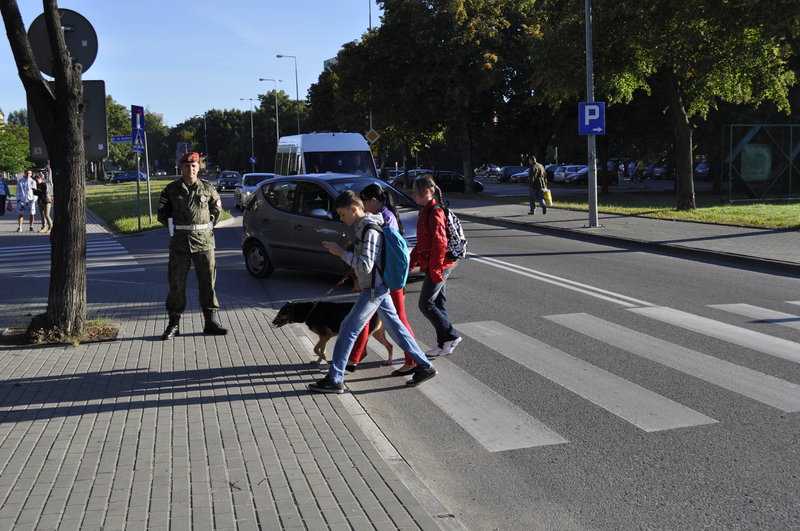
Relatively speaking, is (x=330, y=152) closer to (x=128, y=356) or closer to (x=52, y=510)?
(x=128, y=356)

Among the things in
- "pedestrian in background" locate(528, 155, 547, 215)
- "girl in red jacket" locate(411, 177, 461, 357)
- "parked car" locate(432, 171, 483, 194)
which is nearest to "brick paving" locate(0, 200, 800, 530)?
"girl in red jacket" locate(411, 177, 461, 357)

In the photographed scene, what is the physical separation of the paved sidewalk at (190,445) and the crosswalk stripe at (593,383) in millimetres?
1782

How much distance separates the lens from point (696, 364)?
699 centimetres

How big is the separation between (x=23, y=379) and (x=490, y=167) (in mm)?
91816

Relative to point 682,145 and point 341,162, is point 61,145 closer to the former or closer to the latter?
point 341,162

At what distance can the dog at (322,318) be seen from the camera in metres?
6.96

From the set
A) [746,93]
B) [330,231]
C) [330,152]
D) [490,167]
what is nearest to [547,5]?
[746,93]

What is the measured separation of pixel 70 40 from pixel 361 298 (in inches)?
174

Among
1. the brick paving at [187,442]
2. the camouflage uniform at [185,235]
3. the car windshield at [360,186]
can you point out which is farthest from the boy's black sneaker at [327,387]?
the car windshield at [360,186]

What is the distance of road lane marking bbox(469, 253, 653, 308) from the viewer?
33.5 feet

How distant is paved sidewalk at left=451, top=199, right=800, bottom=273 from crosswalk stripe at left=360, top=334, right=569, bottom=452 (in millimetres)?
8344

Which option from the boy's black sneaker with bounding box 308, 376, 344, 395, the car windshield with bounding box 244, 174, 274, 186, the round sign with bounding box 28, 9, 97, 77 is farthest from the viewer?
the car windshield with bounding box 244, 174, 274, 186

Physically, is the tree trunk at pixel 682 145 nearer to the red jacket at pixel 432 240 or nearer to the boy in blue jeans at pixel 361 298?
the red jacket at pixel 432 240

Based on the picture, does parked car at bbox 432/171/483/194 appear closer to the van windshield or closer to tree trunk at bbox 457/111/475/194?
tree trunk at bbox 457/111/475/194
